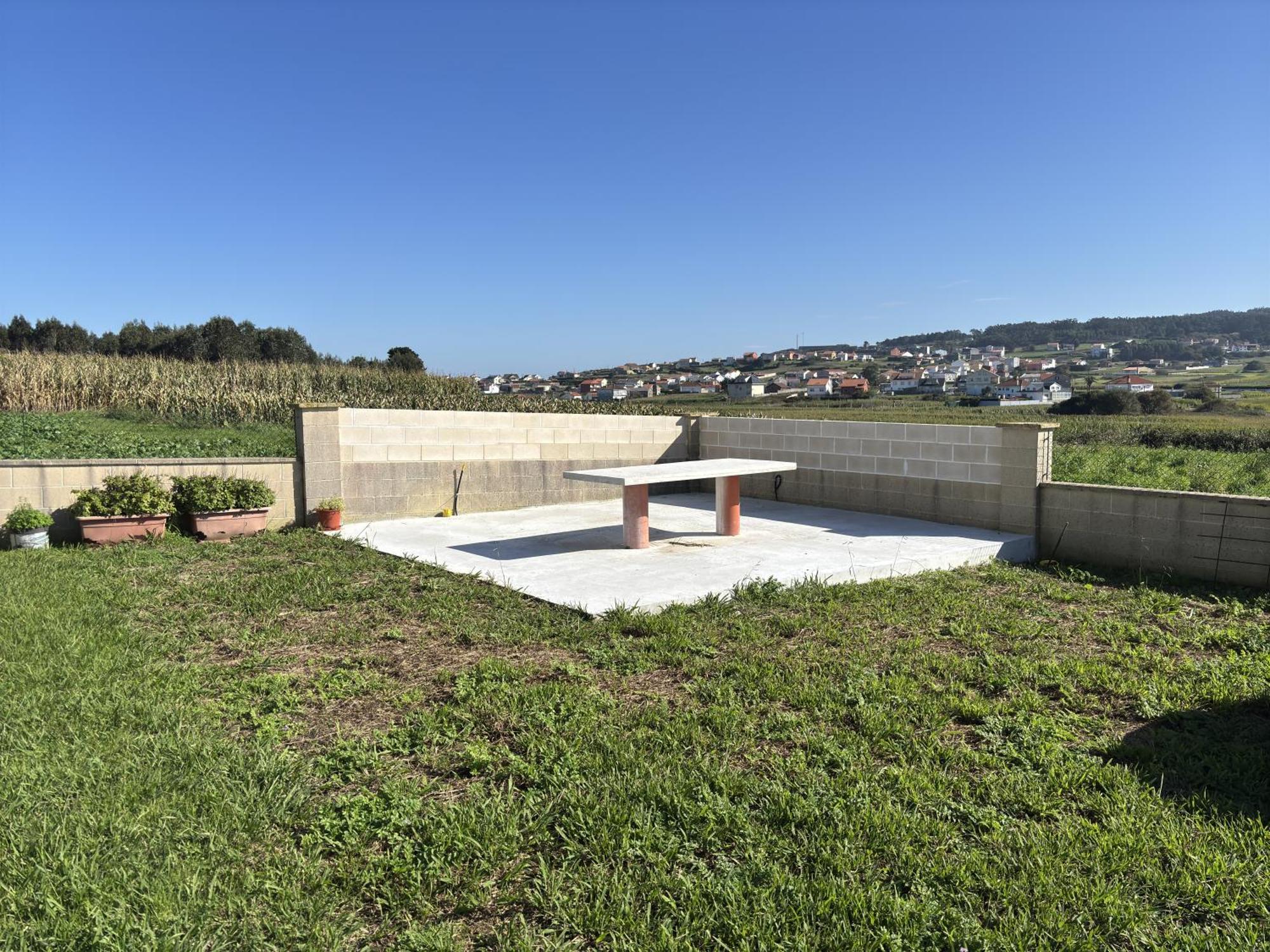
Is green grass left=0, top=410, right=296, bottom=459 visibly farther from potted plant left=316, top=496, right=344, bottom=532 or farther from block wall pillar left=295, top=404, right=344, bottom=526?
potted plant left=316, top=496, right=344, bottom=532

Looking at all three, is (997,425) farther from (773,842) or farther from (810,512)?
(773,842)

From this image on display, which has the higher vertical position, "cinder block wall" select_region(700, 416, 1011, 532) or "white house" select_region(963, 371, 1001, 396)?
"white house" select_region(963, 371, 1001, 396)

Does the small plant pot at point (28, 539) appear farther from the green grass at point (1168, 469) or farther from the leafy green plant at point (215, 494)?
the green grass at point (1168, 469)

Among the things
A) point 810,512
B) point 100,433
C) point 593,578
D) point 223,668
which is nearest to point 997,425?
point 810,512

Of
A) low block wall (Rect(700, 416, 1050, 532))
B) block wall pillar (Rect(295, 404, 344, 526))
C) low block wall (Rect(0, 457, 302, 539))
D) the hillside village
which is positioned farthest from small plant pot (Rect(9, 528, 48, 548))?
the hillside village

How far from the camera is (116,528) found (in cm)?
768

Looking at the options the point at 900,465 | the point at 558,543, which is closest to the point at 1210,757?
the point at 558,543

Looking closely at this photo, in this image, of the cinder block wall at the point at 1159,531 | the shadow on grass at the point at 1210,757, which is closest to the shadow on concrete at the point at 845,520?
the cinder block wall at the point at 1159,531

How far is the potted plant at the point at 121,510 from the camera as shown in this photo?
24.9 feet

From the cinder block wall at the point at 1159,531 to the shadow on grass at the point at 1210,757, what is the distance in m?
Result: 2.82

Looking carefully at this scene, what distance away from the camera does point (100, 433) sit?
13.8 m

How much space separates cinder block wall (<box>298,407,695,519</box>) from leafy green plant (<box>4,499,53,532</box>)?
2394 mm

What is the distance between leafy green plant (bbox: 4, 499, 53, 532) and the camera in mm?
7293

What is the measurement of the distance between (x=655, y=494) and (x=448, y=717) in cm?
776
